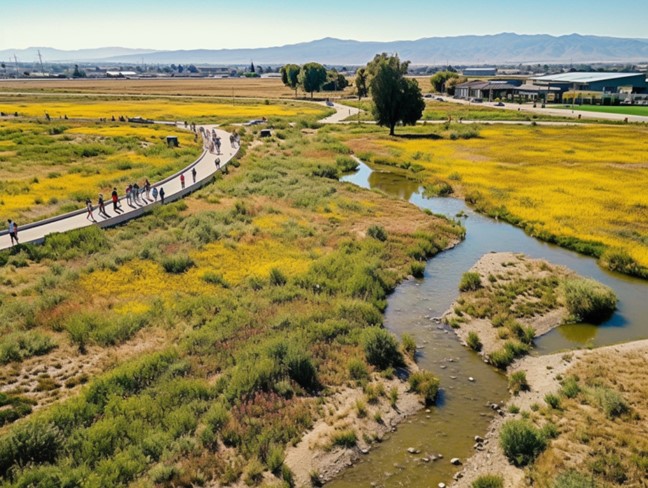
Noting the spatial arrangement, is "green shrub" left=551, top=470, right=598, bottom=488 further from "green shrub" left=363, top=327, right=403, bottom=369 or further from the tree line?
the tree line

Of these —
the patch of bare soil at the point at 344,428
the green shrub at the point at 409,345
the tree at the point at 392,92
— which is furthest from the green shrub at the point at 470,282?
the tree at the point at 392,92

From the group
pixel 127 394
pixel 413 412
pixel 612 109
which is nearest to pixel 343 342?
pixel 413 412

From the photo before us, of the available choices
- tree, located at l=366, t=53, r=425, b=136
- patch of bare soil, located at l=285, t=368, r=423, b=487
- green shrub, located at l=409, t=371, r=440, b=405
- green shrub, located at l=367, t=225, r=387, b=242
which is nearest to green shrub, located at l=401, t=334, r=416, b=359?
green shrub, located at l=409, t=371, r=440, b=405

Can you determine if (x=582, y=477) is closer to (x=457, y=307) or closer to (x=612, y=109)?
(x=457, y=307)

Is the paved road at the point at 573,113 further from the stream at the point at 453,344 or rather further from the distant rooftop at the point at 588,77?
the stream at the point at 453,344

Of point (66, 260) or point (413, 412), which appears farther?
point (66, 260)

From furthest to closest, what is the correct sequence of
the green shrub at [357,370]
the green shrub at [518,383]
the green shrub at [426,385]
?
the green shrub at [357,370]
the green shrub at [518,383]
the green shrub at [426,385]
